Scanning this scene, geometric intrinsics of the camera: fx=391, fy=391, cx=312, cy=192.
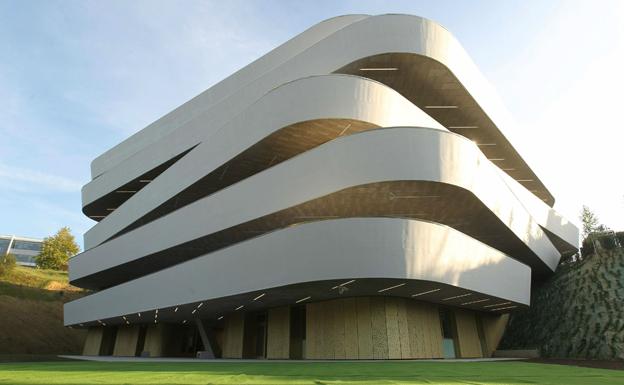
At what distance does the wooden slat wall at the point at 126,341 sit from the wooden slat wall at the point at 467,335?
67.4ft

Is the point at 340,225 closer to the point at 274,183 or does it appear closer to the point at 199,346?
the point at 274,183

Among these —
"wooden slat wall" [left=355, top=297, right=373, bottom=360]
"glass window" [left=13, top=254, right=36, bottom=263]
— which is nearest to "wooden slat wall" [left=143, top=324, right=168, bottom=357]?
"wooden slat wall" [left=355, top=297, right=373, bottom=360]

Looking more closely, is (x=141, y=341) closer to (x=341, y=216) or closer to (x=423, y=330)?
(x=341, y=216)

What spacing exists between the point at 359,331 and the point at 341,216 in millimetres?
4810

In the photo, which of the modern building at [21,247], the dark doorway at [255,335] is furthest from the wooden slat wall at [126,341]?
the modern building at [21,247]

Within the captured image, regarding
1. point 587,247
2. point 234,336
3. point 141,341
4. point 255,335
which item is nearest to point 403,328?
point 255,335

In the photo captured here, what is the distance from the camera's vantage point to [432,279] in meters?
13.6

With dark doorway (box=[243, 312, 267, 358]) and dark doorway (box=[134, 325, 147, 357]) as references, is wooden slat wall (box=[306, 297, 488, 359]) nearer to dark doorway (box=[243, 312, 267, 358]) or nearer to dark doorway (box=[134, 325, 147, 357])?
dark doorway (box=[243, 312, 267, 358])

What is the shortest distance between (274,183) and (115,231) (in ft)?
51.0

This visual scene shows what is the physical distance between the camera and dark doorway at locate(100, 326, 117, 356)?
2886cm

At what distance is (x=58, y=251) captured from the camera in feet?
194

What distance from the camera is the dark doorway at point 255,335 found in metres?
19.3

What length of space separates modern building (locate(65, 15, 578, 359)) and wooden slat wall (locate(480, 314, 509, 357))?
14 centimetres

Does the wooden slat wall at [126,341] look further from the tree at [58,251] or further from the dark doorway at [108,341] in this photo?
the tree at [58,251]
